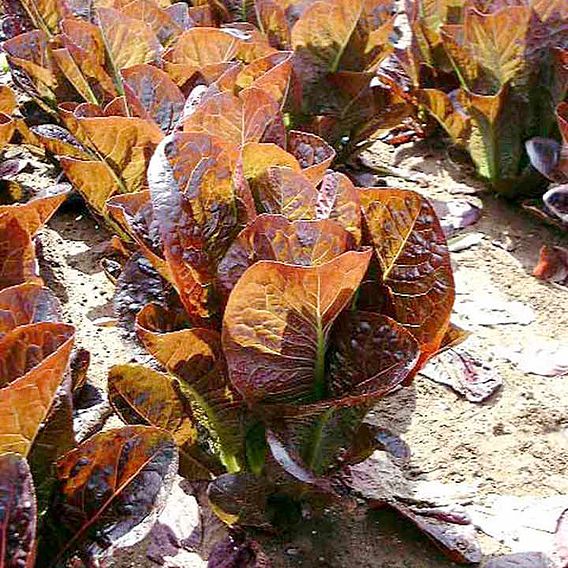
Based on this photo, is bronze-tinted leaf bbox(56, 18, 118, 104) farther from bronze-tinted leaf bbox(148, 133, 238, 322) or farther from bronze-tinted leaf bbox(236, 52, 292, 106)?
bronze-tinted leaf bbox(148, 133, 238, 322)

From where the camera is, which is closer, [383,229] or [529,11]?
[383,229]

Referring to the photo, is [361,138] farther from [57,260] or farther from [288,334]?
[288,334]

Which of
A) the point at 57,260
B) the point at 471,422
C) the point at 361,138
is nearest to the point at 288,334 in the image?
the point at 471,422

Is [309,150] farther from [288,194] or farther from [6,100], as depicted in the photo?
[6,100]

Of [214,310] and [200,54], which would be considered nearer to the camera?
[214,310]

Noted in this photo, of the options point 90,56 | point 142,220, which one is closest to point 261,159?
point 142,220

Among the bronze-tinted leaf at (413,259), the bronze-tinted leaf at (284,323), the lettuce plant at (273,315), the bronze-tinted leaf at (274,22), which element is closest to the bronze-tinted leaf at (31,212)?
the lettuce plant at (273,315)
